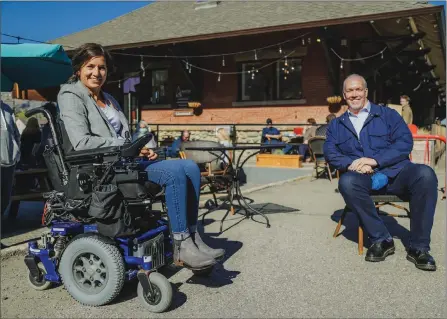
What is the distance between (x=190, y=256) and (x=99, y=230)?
585mm

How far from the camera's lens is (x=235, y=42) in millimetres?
14078

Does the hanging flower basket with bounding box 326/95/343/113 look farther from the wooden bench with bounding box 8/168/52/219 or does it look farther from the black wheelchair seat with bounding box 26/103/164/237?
the black wheelchair seat with bounding box 26/103/164/237

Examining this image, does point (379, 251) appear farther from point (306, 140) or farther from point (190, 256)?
point (306, 140)

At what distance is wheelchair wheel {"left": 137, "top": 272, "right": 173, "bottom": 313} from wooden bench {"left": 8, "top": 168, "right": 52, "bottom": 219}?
9.14ft

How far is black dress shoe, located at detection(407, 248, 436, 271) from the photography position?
3270 millimetres

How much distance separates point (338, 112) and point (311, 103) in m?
0.87

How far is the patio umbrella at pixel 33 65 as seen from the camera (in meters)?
5.59

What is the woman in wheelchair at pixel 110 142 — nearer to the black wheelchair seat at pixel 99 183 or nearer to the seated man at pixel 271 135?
the black wheelchair seat at pixel 99 183

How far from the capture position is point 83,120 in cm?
282

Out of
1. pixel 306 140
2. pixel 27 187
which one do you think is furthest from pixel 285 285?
pixel 306 140

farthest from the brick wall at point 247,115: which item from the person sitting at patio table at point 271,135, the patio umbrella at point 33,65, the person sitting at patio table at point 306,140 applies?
the patio umbrella at point 33,65

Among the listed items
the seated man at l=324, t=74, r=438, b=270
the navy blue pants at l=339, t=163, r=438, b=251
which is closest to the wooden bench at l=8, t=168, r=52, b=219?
the seated man at l=324, t=74, r=438, b=270

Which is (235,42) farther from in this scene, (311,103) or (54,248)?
(54,248)

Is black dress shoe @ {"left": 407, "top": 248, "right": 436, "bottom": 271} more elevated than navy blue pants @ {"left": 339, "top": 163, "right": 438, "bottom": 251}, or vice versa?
navy blue pants @ {"left": 339, "top": 163, "right": 438, "bottom": 251}
